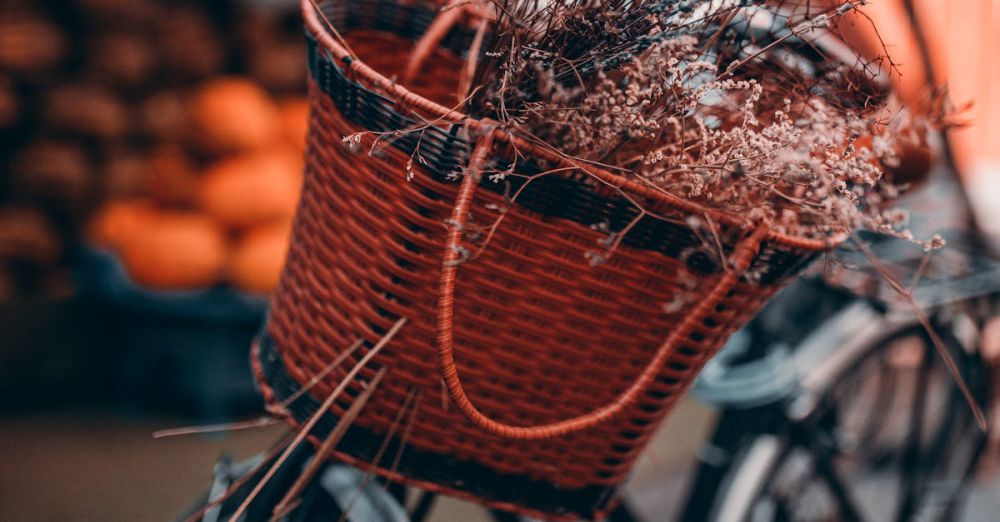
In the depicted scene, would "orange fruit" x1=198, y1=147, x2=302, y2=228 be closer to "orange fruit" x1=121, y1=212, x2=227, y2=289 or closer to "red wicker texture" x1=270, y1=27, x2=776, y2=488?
"orange fruit" x1=121, y1=212, x2=227, y2=289

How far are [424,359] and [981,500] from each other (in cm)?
268

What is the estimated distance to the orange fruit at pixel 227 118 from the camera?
221cm

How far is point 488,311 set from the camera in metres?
0.76

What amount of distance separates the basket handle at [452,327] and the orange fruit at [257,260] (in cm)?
152

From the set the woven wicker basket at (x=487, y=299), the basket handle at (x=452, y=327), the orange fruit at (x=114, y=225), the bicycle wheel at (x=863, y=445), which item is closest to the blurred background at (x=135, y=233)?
the orange fruit at (x=114, y=225)

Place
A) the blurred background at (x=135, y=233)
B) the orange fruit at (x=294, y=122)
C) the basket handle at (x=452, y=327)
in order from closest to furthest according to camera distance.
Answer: the basket handle at (x=452, y=327)
the blurred background at (x=135, y=233)
the orange fruit at (x=294, y=122)

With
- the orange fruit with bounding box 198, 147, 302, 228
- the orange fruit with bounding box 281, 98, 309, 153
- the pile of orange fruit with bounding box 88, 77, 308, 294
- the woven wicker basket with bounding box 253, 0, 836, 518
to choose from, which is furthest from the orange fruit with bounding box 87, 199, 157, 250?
the woven wicker basket with bounding box 253, 0, 836, 518

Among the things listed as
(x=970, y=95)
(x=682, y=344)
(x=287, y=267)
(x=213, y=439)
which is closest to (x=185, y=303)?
(x=213, y=439)

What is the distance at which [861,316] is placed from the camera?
157cm

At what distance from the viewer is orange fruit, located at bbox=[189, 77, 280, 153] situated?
2213mm

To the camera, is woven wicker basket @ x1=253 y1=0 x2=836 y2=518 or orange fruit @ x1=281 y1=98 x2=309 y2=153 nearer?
woven wicker basket @ x1=253 y1=0 x2=836 y2=518

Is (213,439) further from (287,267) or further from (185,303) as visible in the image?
(287,267)

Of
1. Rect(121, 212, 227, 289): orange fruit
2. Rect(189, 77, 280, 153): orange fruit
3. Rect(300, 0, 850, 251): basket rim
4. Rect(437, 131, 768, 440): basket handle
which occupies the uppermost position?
Rect(189, 77, 280, 153): orange fruit

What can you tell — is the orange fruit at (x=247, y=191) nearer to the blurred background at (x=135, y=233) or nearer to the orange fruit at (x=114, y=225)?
the blurred background at (x=135, y=233)
